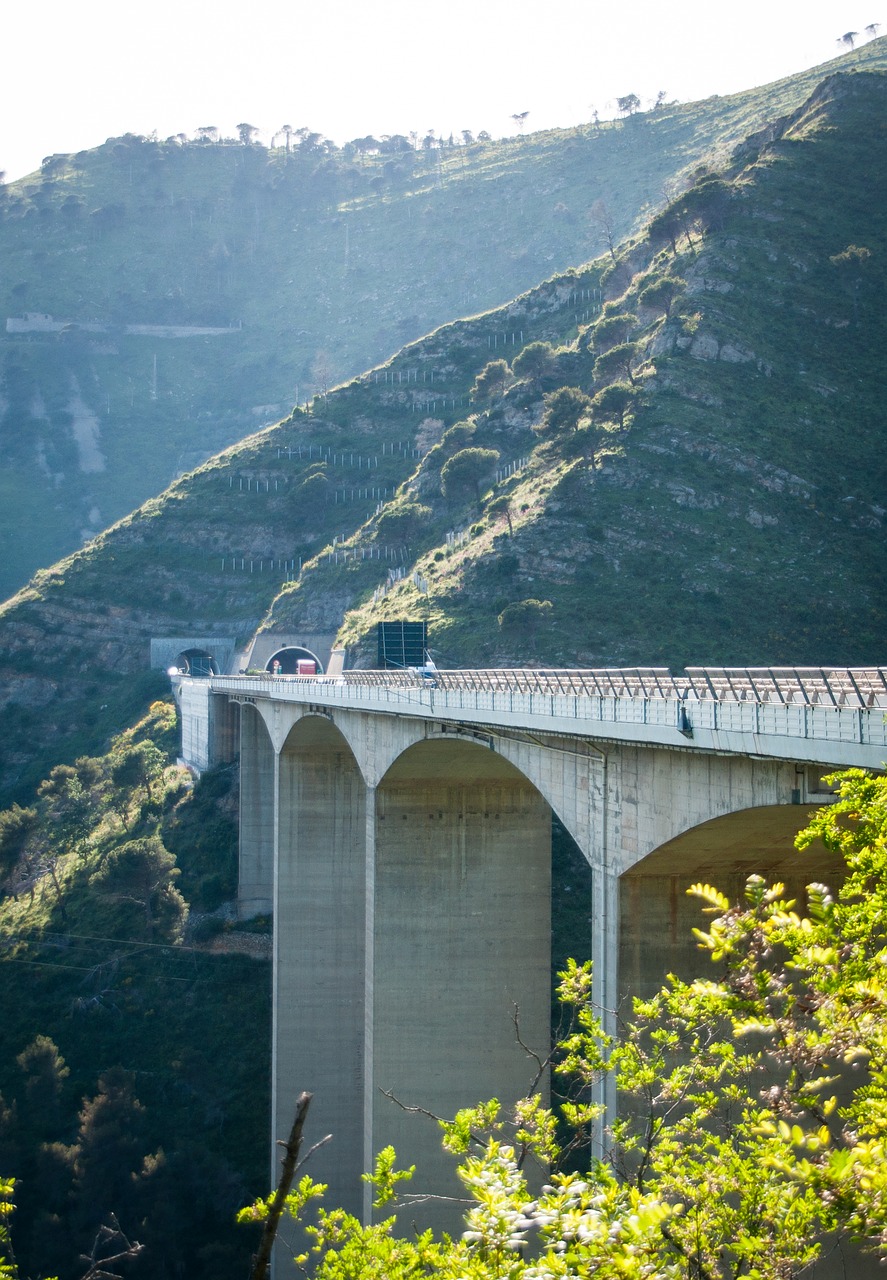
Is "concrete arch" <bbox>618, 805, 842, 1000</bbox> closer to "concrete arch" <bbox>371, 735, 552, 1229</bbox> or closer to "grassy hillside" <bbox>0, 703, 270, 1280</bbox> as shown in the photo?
"concrete arch" <bbox>371, 735, 552, 1229</bbox>

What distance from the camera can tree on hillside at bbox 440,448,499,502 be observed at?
81.8m

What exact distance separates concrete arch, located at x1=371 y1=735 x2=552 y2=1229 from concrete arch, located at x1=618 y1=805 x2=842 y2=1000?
12.4 metres

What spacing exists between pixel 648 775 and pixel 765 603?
40305 mm

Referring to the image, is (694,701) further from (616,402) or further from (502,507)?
(616,402)

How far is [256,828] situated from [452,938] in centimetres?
2702

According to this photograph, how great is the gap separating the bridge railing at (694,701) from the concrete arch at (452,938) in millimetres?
3842

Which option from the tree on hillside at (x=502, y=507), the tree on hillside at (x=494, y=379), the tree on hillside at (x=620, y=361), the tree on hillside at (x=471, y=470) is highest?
the tree on hillside at (x=494, y=379)

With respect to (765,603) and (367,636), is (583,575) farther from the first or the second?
(367,636)

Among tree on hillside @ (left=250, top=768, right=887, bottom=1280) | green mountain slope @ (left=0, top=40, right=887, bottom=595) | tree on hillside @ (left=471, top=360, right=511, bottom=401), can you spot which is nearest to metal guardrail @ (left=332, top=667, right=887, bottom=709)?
tree on hillside @ (left=250, top=768, right=887, bottom=1280)

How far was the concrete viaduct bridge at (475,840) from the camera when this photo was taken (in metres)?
15.3

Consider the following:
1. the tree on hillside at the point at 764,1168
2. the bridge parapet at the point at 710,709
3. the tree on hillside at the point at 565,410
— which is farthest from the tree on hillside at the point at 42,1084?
the tree on hillside at the point at 565,410

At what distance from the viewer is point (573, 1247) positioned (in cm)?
801

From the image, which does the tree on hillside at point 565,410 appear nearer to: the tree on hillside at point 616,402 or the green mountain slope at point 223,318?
the tree on hillside at point 616,402

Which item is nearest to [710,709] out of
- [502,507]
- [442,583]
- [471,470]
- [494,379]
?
[442,583]
